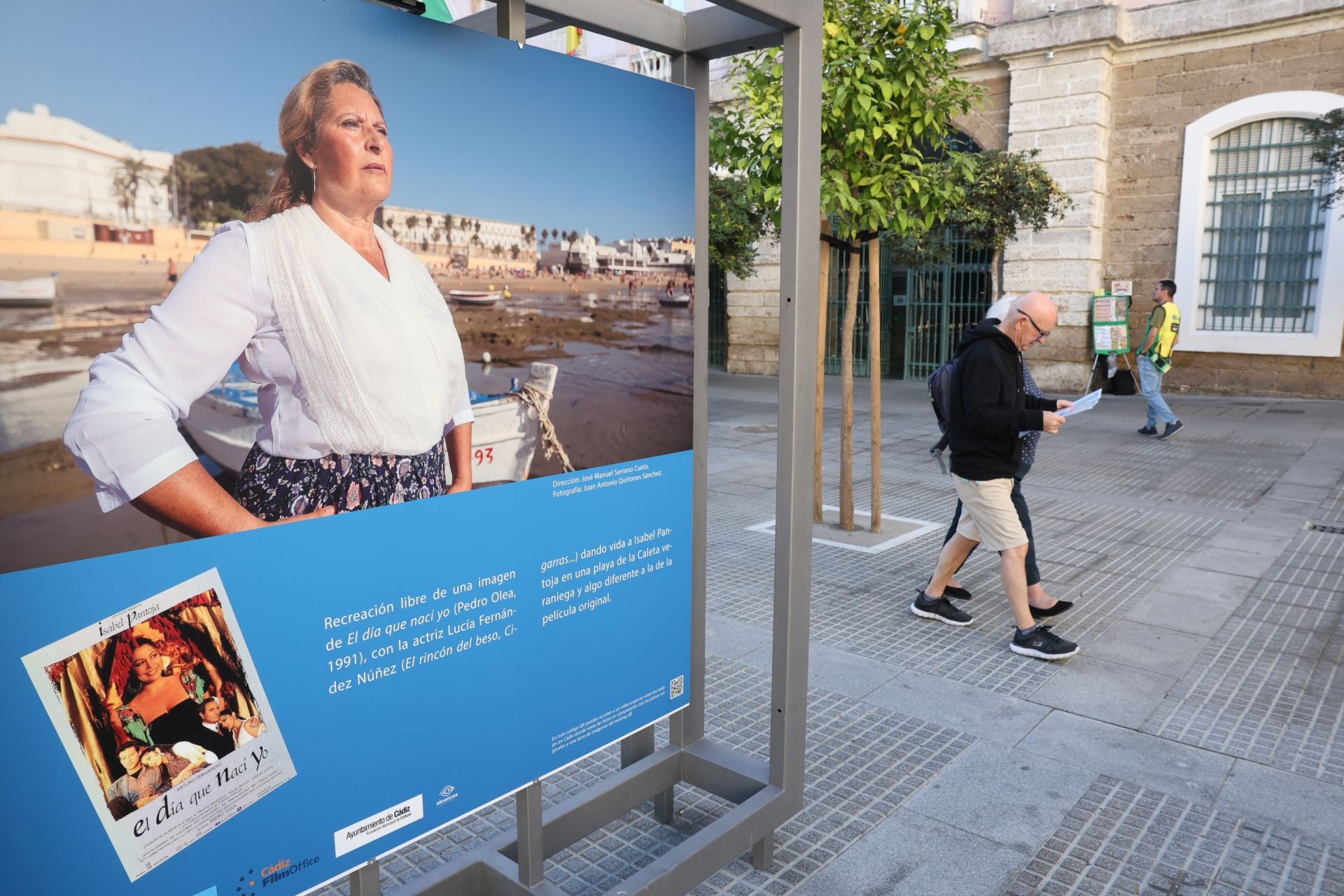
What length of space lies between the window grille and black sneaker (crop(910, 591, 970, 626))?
13.7 metres

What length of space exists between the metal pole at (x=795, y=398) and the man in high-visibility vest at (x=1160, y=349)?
10196 mm

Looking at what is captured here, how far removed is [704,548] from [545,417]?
3.00 ft

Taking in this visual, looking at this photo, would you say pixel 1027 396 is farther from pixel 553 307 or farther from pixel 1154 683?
pixel 553 307

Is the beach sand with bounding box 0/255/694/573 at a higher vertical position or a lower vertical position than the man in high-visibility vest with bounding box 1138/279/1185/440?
higher

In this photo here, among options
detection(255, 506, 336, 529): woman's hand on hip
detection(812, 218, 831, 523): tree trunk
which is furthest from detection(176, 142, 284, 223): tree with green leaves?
detection(812, 218, 831, 523): tree trunk

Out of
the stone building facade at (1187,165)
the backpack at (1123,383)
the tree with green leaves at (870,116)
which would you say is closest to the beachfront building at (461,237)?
the tree with green leaves at (870,116)

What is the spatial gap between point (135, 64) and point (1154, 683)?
15.7 feet

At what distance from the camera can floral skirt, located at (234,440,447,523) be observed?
2021mm

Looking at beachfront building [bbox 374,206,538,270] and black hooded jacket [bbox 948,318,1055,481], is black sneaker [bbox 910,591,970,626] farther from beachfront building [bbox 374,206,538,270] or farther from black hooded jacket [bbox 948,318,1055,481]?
beachfront building [bbox 374,206,538,270]

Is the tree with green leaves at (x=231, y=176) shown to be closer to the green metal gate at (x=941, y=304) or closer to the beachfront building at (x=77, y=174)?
the beachfront building at (x=77, y=174)

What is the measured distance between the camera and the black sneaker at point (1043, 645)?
198 inches

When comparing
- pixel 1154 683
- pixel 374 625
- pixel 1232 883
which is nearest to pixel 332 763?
pixel 374 625

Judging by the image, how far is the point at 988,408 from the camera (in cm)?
492

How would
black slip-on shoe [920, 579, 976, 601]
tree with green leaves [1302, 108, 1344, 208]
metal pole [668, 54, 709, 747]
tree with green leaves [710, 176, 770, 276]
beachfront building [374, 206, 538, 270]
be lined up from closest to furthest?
beachfront building [374, 206, 538, 270] < metal pole [668, 54, 709, 747] < black slip-on shoe [920, 579, 976, 601] < tree with green leaves [710, 176, 770, 276] < tree with green leaves [1302, 108, 1344, 208]
